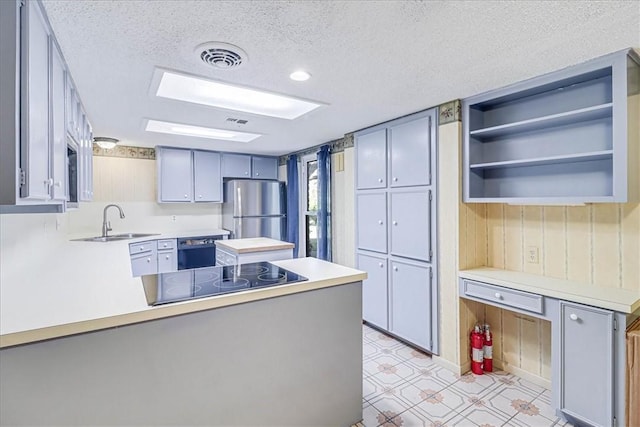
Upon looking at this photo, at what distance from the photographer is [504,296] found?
2227 millimetres

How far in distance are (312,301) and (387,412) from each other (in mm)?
995

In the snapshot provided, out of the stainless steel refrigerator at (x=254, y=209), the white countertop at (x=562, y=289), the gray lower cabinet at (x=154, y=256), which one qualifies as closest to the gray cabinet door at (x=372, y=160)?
the white countertop at (x=562, y=289)

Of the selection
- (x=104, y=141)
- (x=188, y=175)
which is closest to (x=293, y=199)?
(x=188, y=175)

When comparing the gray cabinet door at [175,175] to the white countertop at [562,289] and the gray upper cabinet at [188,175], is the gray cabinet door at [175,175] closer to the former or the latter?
the gray upper cabinet at [188,175]

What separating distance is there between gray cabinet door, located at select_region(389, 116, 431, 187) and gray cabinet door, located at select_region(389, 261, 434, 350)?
78 cm

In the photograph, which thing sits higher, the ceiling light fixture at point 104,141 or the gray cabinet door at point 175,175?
the ceiling light fixture at point 104,141

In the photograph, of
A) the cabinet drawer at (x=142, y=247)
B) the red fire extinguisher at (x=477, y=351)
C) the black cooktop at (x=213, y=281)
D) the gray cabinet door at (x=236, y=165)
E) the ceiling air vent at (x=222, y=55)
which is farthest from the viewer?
the gray cabinet door at (x=236, y=165)

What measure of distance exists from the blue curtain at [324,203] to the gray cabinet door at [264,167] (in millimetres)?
1330

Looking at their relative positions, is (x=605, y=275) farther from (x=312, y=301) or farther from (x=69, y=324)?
(x=69, y=324)

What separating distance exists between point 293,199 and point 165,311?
3622 mm

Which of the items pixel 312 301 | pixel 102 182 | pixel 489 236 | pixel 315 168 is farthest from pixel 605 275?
pixel 102 182

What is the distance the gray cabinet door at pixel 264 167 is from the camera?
5109 mm

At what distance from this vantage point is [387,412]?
209cm

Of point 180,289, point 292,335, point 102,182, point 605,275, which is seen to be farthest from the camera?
point 102,182
